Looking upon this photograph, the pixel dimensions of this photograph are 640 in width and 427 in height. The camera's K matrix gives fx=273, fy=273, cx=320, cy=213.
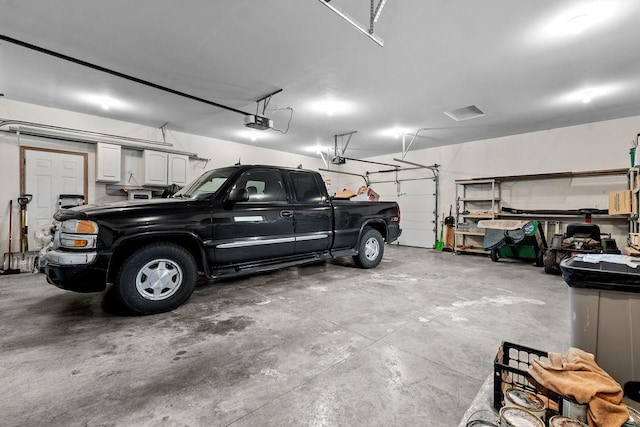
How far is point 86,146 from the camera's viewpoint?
5824 millimetres

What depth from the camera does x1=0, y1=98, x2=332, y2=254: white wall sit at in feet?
16.7

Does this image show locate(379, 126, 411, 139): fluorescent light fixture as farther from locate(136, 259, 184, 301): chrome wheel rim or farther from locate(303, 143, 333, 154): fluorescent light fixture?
locate(136, 259, 184, 301): chrome wheel rim

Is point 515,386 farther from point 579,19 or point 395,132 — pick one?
point 395,132

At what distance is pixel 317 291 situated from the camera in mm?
3682

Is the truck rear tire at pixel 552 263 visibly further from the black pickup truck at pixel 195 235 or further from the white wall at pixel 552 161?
the black pickup truck at pixel 195 235

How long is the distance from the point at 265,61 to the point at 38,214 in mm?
5450

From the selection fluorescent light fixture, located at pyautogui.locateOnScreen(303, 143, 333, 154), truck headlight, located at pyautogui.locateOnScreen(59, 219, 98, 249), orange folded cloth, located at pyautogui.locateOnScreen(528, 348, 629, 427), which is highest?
fluorescent light fixture, located at pyautogui.locateOnScreen(303, 143, 333, 154)

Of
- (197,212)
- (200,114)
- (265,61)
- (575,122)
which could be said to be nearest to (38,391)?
(197,212)

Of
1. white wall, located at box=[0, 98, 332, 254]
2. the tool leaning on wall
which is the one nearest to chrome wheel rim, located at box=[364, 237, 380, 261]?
white wall, located at box=[0, 98, 332, 254]

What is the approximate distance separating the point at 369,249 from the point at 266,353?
3437 mm

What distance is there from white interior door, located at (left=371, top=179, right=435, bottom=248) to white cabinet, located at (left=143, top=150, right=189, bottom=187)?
22.6 ft

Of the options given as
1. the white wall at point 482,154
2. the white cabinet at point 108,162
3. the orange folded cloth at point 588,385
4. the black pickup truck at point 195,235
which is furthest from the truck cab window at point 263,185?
the white wall at point 482,154

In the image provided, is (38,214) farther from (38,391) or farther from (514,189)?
(514,189)

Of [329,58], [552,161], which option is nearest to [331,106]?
[329,58]
